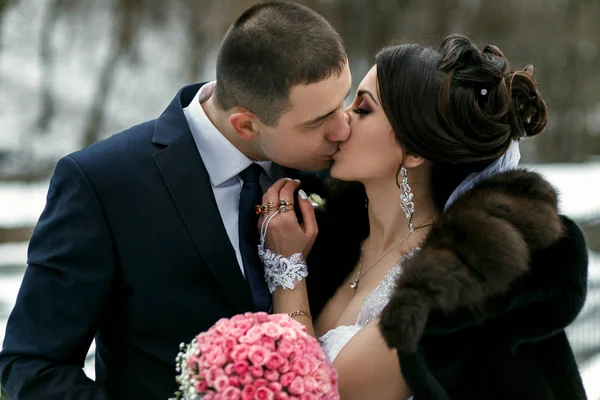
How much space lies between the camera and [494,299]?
251 cm

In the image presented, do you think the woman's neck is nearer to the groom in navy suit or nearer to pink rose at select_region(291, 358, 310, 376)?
the groom in navy suit

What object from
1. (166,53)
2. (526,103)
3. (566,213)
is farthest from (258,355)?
(166,53)

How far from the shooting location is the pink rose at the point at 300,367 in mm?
2188

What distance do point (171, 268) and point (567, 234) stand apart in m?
1.26

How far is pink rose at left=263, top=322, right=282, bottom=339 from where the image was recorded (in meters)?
2.23

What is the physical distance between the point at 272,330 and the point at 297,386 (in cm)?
17

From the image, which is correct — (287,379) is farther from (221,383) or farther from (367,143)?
(367,143)

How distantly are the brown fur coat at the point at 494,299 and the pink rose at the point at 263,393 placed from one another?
0.38m

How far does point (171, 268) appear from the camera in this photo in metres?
2.64

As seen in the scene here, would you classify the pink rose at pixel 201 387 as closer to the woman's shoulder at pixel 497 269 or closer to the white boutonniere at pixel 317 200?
the woman's shoulder at pixel 497 269

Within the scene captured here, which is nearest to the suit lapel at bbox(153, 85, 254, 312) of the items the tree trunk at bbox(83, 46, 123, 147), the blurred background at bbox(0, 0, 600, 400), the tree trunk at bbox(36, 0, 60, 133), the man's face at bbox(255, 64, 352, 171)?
the man's face at bbox(255, 64, 352, 171)

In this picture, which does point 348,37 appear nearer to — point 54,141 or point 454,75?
point 54,141

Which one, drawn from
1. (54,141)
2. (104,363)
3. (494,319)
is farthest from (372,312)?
(54,141)

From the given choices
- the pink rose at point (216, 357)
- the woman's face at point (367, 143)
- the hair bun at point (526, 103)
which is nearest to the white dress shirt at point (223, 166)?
the woman's face at point (367, 143)
